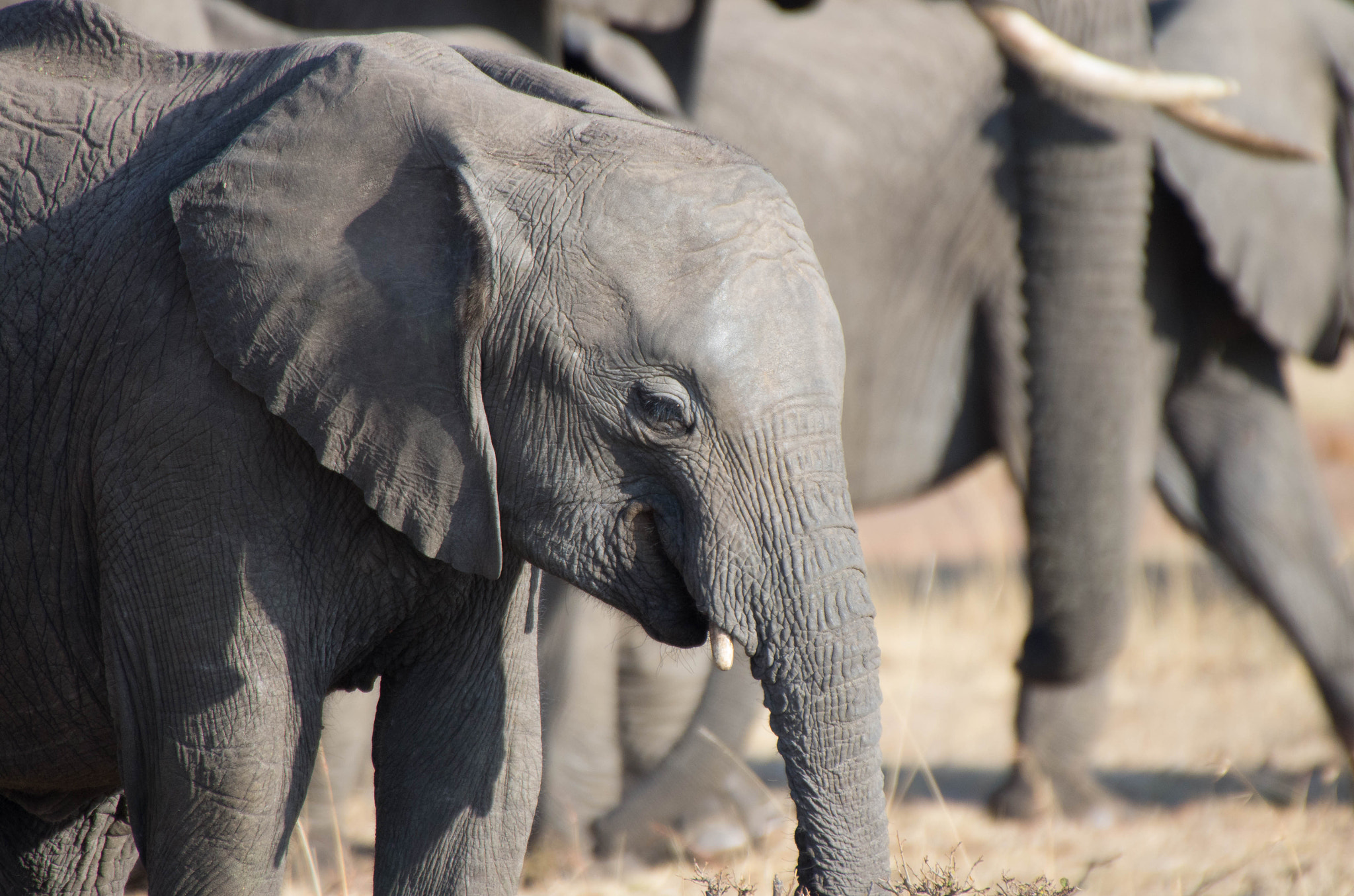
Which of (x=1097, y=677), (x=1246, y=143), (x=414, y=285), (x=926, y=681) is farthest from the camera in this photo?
(x=926, y=681)

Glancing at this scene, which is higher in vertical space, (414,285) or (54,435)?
(414,285)

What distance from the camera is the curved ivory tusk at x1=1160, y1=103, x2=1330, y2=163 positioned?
4.39 meters

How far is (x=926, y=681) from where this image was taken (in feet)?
22.6

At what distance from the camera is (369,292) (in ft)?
6.77

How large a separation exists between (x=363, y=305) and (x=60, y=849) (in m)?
1.14

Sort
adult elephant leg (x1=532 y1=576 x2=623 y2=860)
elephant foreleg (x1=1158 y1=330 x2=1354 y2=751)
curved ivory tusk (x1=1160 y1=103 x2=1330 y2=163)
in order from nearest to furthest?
adult elephant leg (x1=532 y1=576 x2=623 y2=860) → curved ivory tusk (x1=1160 y1=103 x2=1330 y2=163) → elephant foreleg (x1=1158 y1=330 x2=1354 y2=751)

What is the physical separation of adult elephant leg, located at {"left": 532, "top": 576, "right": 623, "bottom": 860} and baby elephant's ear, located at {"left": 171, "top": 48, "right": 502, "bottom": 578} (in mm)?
1902

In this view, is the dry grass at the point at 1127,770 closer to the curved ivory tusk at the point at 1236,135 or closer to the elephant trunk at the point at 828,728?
the elephant trunk at the point at 828,728

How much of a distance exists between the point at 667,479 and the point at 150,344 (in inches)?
26.0

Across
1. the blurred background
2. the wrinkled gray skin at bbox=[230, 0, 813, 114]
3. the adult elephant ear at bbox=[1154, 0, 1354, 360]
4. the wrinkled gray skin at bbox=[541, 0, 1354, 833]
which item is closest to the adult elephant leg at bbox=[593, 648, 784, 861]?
the blurred background

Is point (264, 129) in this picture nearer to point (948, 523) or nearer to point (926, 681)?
point (926, 681)

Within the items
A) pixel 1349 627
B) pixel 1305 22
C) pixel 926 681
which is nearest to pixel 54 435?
pixel 1349 627

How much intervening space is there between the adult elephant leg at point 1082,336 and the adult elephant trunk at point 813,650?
6.47 feet

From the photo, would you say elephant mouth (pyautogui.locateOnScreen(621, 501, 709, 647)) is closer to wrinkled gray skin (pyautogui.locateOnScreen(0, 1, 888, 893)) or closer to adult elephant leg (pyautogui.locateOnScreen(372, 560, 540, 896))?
wrinkled gray skin (pyautogui.locateOnScreen(0, 1, 888, 893))
